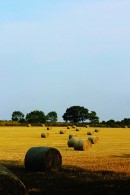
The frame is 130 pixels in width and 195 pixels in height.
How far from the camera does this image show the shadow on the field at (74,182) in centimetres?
1173

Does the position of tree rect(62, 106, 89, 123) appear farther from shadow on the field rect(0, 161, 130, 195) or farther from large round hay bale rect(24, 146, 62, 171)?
shadow on the field rect(0, 161, 130, 195)

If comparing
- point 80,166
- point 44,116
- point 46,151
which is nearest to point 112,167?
point 80,166

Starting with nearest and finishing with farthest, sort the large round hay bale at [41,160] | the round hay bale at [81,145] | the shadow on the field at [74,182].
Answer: the shadow on the field at [74,182] < the large round hay bale at [41,160] < the round hay bale at [81,145]

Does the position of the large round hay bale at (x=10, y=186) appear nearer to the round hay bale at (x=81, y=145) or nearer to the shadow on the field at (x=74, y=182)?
the shadow on the field at (x=74, y=182)

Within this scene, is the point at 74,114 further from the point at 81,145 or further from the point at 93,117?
the point at 81,145

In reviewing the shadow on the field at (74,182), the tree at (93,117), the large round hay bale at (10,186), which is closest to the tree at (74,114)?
the tree at (93,117)

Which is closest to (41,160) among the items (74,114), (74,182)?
(74,182)

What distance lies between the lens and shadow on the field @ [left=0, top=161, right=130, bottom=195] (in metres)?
11.7

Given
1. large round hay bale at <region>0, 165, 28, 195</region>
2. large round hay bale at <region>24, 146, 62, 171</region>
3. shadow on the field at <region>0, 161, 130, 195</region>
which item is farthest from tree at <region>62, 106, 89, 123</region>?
large round hay bale at <region>0, 165, 28, 195</region>

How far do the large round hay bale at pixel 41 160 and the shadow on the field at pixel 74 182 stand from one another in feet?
1.02

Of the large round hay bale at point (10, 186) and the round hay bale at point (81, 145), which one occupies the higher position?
the round hay bale at point (81, 145)

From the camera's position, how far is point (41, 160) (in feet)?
52.8

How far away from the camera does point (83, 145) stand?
2575 centimetres

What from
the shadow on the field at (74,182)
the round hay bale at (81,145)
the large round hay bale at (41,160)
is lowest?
the shadow on the field at (74,182)
